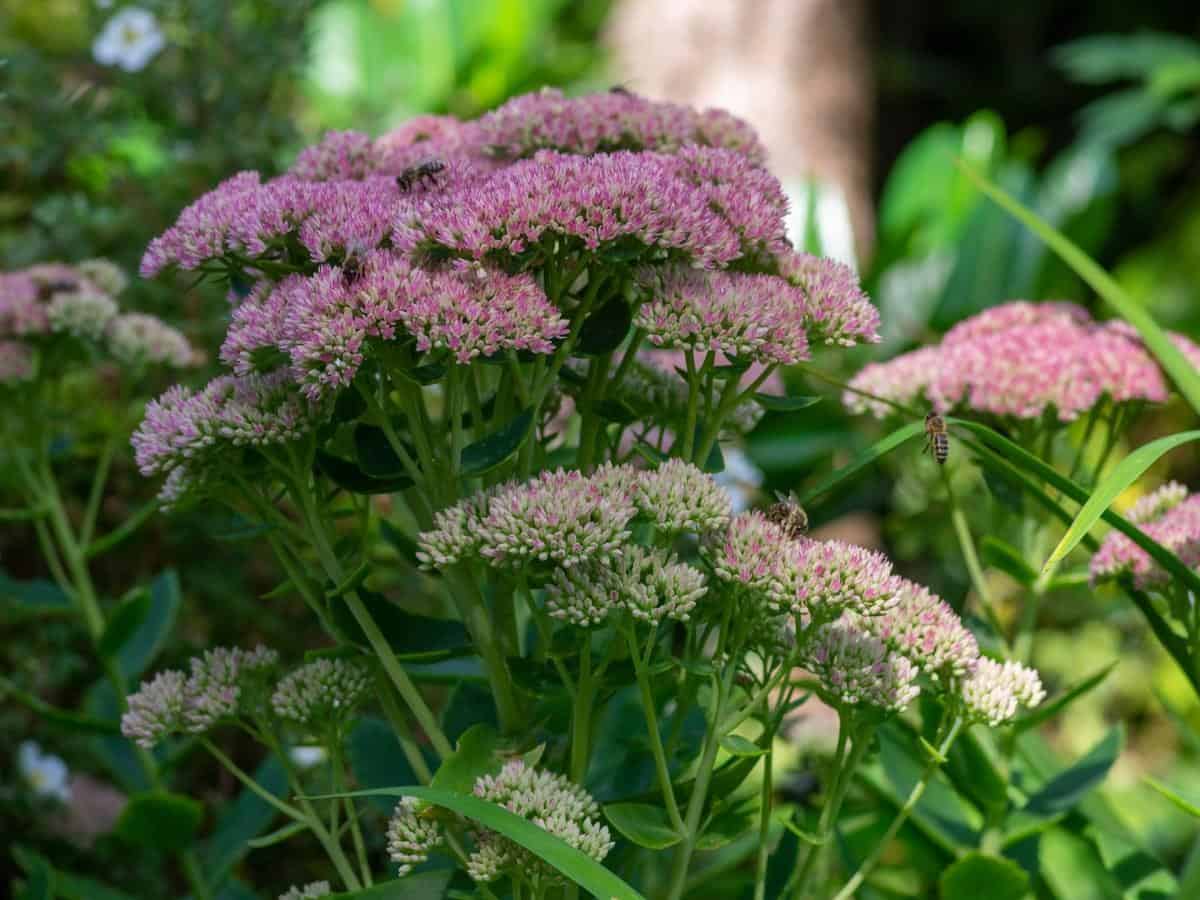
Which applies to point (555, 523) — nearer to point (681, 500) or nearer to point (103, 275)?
point (681, 500)

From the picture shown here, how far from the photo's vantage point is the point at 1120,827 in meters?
1.53

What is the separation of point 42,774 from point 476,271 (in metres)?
1.13

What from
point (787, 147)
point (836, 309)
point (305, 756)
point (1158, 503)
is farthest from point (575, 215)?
point (787, 147)

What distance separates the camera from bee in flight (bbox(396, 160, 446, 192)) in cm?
105

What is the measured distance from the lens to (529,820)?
3.06 ft

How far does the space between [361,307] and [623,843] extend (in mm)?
497

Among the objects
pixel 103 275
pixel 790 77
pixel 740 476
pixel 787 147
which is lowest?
pixel 103 275

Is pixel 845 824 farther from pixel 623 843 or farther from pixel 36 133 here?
pixel 36 133

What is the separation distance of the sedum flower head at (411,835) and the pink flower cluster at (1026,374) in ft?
2.12

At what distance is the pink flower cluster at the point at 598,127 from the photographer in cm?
117

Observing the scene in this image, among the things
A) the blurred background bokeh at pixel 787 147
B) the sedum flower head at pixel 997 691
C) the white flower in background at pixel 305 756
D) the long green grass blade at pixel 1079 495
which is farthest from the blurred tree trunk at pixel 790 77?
the sedum flower head at pixel 997 691

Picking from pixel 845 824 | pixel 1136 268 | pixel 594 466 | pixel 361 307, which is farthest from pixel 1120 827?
pixel 1136 268

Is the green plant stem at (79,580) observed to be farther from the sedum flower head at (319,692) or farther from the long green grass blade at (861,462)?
the long green grass blade at (861,462)

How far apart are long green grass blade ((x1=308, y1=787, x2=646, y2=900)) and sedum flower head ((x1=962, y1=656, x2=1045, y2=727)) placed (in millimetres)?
313
